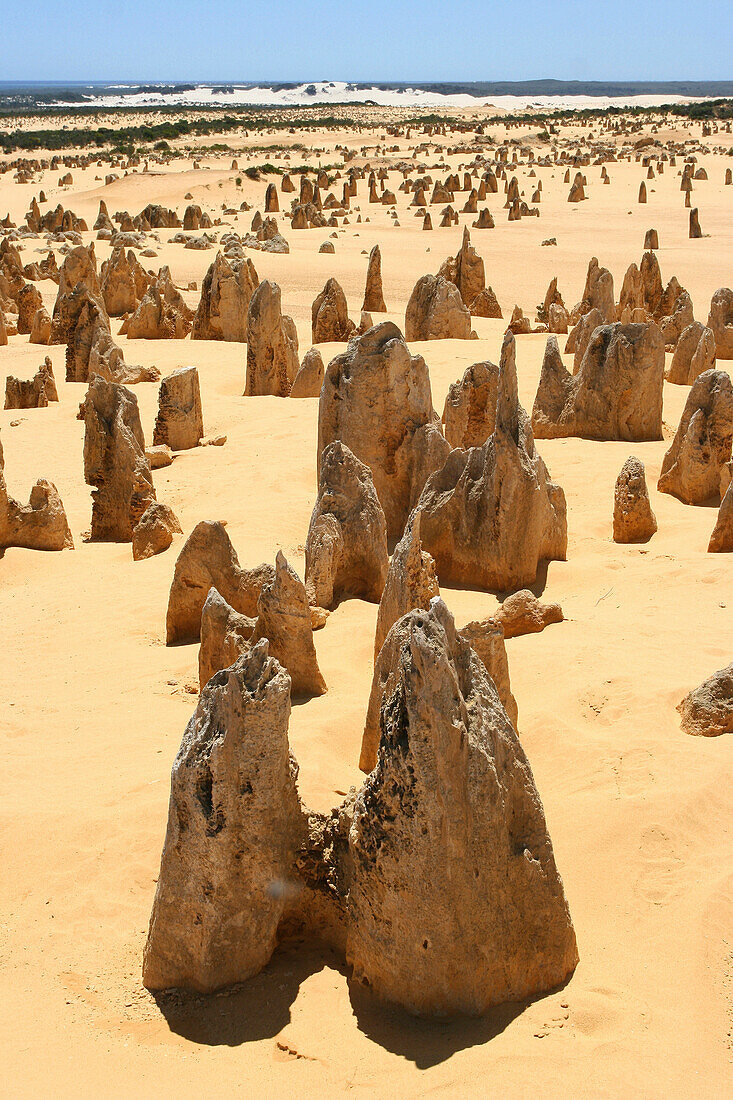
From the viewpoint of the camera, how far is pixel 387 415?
7.83 metres

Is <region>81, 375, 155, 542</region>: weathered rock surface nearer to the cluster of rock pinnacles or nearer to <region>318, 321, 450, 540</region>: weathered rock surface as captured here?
the cluster of rock pinnacles

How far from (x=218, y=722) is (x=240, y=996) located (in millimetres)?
888

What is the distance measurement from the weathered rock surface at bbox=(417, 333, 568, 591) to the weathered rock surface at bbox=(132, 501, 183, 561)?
2.08 metres

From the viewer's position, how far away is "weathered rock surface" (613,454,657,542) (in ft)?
25.1

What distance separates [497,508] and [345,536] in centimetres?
100

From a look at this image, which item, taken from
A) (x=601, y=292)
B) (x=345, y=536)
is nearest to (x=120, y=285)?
(x=601, y=292)

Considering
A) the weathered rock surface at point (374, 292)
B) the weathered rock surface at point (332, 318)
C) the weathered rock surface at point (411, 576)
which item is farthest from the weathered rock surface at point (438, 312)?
the weathered rock surface at point (411, 576)

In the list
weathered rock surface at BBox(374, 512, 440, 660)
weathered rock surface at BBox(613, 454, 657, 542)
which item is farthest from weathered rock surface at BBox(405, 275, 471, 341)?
weathered rock surface at BBox(374, 512, 440, 660)

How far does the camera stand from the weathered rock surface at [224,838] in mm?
3393

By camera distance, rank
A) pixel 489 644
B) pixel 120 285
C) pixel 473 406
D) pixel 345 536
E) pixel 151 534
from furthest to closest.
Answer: pixel 120 285
pixel 473 406
pixel 151 534
pixel 345 536
pixel 489 644

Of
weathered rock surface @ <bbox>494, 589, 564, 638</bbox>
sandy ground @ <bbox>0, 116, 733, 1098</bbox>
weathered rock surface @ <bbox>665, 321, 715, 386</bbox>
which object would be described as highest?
weathered rock surface @ <bbox>665, 321, 715, 386</bbox>

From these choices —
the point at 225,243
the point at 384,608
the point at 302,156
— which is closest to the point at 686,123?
the point at 302,156

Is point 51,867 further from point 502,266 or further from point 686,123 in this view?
point 686,123

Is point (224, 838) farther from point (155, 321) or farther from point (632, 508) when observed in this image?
point (155, 321)
